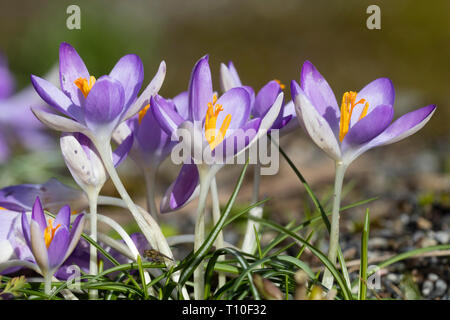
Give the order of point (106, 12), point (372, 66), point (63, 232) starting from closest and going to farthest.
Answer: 1. point (63, 232)
2. point (106, 12)
3. point (372, 66)

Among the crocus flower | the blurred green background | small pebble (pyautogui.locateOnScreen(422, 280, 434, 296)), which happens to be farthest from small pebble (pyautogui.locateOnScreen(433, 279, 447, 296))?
the blurred green background

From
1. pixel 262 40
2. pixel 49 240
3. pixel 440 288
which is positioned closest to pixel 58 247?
pixel 49 240

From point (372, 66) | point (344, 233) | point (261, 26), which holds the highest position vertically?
point (261, 26)

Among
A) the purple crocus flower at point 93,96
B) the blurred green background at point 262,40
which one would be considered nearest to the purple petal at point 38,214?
the purple crocus flower at point 93,96

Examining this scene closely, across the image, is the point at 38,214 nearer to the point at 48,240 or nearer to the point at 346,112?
the point at 48,240

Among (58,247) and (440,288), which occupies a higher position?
(58,247)

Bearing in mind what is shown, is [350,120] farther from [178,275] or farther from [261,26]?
[261,26]

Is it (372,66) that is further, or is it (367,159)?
(372,66)

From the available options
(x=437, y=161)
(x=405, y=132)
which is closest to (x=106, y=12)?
(x=437, y=161)
